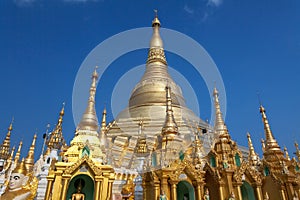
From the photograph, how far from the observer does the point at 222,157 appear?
11.6 metres

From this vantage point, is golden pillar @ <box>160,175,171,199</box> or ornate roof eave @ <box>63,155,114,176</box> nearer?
golden pillar @ <box>160,175,171,199</box>

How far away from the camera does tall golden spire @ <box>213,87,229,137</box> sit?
1337cm

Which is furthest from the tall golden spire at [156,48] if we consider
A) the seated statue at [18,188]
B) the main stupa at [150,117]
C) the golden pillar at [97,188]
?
the golden pillar at [97,188]

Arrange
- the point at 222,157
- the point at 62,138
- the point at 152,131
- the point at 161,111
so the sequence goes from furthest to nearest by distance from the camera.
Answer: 1. the point at 161,111
2. the point at 152,131
3. the point at 62,138
4. the point at 222,157

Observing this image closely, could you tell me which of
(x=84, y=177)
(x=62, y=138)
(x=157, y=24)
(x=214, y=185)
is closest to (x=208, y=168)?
(x=214, y=185)

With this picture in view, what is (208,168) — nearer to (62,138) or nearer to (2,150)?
(62,138)

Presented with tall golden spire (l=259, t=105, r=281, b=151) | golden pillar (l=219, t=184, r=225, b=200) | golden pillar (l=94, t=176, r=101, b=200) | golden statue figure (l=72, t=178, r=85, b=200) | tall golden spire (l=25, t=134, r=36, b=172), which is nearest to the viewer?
golden pillar (l=94, t=176, r=101, b=200)

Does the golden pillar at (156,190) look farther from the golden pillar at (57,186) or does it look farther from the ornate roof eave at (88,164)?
the golden pillar at (57,186)

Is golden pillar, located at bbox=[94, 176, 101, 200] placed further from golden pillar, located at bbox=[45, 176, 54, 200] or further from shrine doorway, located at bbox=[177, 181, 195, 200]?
shrine doorway, located at bbox=[177, 181, 195, 200]

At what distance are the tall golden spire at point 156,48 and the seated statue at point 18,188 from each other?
673 inches

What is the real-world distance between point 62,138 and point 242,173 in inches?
465

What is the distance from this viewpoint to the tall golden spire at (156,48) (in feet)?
94.5

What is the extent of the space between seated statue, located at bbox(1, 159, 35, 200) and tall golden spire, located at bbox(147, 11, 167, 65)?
1710cm

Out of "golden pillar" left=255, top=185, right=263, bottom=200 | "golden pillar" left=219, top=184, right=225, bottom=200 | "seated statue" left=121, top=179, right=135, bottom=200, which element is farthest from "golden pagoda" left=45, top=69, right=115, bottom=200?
"golden pillar" left=255, top=185, right=263, bottom=200
